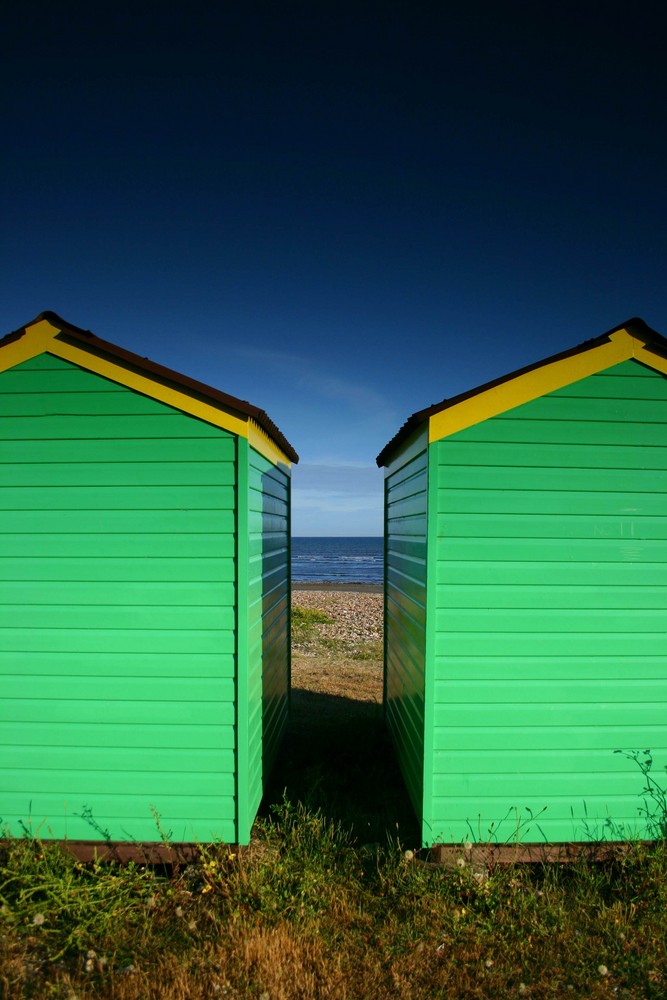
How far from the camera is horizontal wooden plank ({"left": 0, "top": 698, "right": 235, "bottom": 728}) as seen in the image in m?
4.23

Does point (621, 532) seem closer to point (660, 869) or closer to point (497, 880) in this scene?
point (660, 869)

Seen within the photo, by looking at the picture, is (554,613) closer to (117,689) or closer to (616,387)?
(616,387)

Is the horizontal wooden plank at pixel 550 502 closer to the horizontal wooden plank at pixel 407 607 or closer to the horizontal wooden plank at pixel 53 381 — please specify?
the horizontal wooden plank at pixel 407 607

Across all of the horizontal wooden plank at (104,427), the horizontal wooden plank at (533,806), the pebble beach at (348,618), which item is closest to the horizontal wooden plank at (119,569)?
the horizontal wooden plank at (104,427)

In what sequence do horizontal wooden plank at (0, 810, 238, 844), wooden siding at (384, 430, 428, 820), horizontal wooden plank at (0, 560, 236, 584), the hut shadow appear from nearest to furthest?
horizontal wooden plank at (0, 810, 238, 844), horizontal wooden plank at (0, 560, 236, 584), wooden siding at (384, 430, 428, 820), the hut shadow

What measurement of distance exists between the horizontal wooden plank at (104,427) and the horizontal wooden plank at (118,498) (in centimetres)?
40

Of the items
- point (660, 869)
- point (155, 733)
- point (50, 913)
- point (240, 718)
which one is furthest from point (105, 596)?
point (660, 869)

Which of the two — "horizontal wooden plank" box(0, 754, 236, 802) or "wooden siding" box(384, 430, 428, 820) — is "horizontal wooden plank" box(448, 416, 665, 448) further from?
"horizontal wooden plank" box(0, 754, 236, 802)

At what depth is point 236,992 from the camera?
3066 millimetres

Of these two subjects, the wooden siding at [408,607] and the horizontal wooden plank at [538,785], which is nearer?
the horizontal wooden plank at [538,785]

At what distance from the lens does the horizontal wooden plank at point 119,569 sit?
4.26 m

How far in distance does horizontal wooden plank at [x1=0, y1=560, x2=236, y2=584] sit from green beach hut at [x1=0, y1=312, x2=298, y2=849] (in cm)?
1

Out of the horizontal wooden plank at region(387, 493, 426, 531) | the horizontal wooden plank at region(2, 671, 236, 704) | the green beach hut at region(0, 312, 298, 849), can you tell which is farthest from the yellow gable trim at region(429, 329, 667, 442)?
the horizontal wooden plank at region(2, 671, 236, 704)

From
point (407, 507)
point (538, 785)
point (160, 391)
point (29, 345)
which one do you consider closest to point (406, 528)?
point (407, 507)
